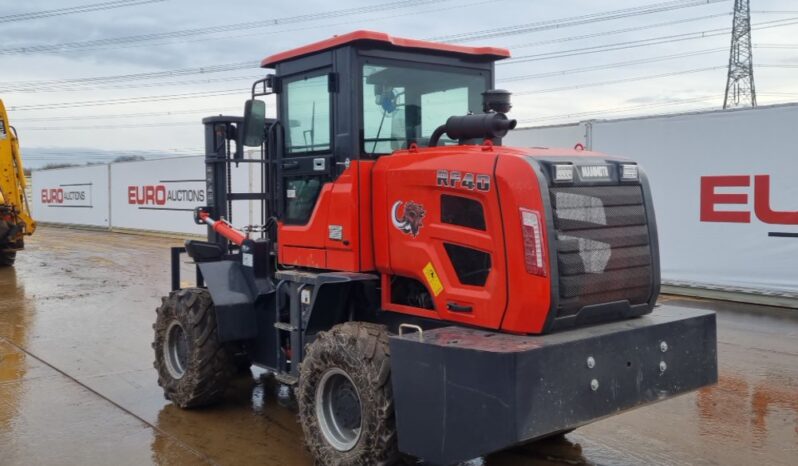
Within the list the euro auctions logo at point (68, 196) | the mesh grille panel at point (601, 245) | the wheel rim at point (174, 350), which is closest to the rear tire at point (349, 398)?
the mesh grille panel at point (601, 245)

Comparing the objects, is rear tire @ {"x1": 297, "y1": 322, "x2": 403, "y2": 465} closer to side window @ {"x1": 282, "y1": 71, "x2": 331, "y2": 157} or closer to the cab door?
the cab door

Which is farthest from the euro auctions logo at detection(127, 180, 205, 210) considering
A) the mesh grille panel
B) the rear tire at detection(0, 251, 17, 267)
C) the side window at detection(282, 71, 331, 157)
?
the mesh grille panel

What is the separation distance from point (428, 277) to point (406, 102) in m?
1.37

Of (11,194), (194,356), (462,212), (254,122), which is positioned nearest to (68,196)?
(11,194)

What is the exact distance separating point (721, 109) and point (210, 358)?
9.01 metres

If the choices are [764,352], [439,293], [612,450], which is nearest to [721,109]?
[764,352]

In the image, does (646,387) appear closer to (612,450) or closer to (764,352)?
(612,450)

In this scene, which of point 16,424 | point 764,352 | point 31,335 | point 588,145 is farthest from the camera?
point 588,145

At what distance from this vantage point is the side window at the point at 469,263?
4320 millimetres

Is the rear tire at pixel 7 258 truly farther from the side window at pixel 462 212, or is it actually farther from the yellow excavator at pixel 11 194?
the side window at pixel 462 212

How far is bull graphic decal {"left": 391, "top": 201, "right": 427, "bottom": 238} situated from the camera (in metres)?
4.66

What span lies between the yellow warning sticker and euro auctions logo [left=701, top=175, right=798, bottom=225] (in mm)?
8228

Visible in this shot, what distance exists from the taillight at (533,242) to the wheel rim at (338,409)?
4.42ft

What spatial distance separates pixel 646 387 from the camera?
4336 millimetres
